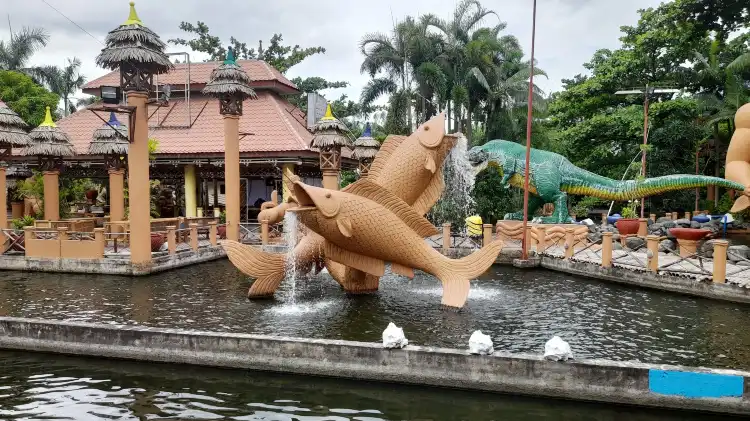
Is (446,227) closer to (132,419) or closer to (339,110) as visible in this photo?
(132,419)

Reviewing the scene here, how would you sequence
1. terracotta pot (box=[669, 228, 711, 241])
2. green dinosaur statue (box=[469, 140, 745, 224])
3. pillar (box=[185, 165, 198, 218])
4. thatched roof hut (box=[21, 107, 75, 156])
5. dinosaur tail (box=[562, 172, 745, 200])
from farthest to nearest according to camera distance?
pillar (box=[185, 165, 198, 218]) → thatched roof hut (box=[21, 107, 75, 156]) → green dinosaur statue (box=[469, 140, 745, 224]) → dinosaur tail (box=[562, 172, 745, 200]) → terracotta pot (box=[669, 228, 711, 241])

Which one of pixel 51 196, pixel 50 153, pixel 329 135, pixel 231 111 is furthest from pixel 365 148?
pixel 51 196

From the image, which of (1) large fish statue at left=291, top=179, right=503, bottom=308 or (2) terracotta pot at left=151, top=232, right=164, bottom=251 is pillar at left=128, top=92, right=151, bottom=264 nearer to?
(2) terracotta pot at left=151, top=232, right=164, bottom=251

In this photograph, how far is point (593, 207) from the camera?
32.5m

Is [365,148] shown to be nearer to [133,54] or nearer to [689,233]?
[133,54]

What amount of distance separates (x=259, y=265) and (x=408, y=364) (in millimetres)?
4575

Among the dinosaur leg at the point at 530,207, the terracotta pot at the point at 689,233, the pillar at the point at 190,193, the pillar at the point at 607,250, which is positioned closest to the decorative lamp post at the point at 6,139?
the pillar at the point at 190,193

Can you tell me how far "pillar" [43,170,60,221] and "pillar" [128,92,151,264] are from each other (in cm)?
754

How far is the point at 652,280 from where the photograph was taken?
12.2m

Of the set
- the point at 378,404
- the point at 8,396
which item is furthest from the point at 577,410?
the point at 8,396

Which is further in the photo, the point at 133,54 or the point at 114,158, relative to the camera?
the point at 114,158

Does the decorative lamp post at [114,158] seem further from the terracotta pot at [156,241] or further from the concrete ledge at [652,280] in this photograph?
the concrete ledge at [652,280]

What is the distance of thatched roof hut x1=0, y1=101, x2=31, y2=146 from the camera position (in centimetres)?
1688

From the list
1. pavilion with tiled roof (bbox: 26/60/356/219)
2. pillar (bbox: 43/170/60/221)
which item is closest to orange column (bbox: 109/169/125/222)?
pillar (bbox: 43/170/60/221)
